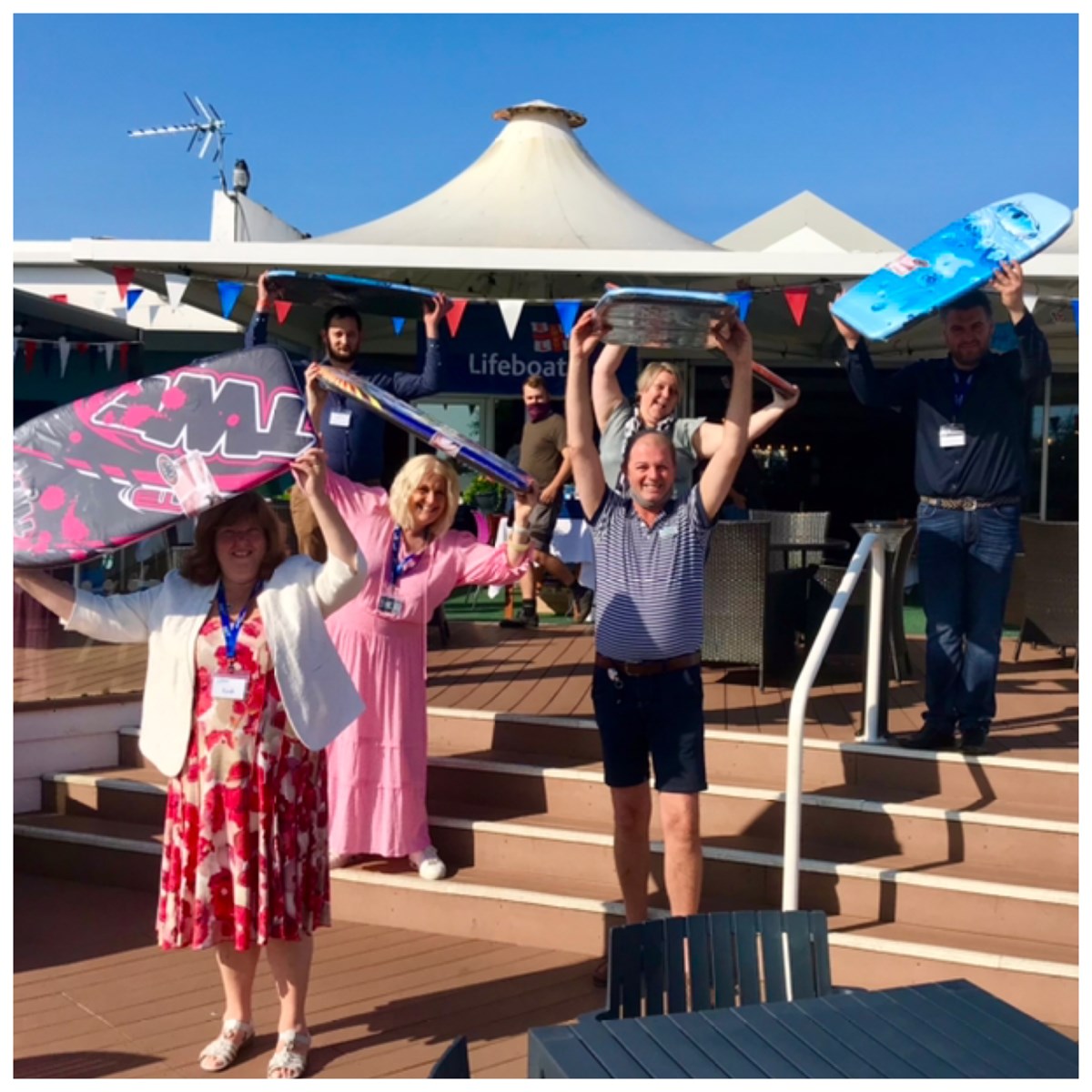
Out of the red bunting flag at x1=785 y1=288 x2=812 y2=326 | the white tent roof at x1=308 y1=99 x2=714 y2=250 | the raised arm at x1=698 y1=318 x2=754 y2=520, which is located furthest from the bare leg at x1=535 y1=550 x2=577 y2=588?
the raised arm at x1=698 y1=318 x2=754 y2=520

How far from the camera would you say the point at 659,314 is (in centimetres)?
371

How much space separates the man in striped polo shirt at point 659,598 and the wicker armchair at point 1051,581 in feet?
11.8

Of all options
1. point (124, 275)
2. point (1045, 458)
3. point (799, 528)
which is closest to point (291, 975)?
point (799, 528)

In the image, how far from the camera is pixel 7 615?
312cm

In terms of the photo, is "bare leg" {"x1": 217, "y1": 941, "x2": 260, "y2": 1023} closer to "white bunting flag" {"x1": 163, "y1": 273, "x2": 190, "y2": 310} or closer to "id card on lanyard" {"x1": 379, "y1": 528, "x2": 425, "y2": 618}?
"id card on lanyard" {"x1": 379, "y1": 528, "x2": 425, "y2": 618}

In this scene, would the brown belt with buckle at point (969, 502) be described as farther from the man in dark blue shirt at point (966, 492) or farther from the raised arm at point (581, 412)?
the raised arm at point (581, 412)

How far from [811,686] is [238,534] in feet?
7.29

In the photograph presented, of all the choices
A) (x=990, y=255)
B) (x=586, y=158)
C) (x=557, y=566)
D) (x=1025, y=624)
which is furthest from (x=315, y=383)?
(x=586, y=158)

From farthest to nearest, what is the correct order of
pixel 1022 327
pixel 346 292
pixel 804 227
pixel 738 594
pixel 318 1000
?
pixel 804 227 < pixel 738 594 < pixel 346 292 < pixel 1022 327 < pixel 318 1000

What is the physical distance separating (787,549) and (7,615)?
430cm

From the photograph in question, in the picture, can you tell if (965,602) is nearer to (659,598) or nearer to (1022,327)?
(1022,327)

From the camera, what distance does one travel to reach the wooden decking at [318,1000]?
3.58 metres

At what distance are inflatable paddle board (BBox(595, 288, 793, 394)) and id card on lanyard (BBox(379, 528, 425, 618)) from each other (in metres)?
1.11

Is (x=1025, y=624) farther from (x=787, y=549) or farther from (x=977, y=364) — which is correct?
(x=977, y=364)
